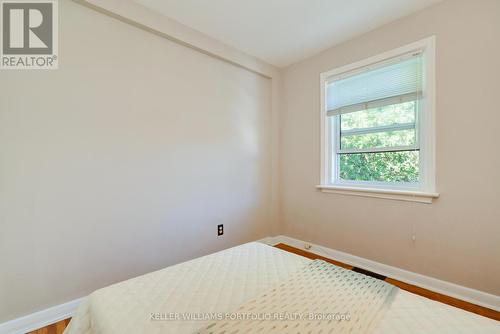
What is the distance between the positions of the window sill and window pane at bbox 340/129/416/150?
446 mm

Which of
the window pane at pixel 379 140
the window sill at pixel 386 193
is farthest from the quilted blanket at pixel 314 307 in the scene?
the window pane at pixel 379 140

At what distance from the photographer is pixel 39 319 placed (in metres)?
1.53

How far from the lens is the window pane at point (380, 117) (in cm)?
211

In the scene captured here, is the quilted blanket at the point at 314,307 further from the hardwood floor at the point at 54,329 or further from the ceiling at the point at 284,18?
the ceiling at the point at 284,18

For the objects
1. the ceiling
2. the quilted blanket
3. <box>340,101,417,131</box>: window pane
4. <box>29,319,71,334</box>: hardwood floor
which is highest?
the ceiling

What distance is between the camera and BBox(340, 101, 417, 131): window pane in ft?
6.91

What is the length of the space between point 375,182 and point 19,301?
298 centimetres

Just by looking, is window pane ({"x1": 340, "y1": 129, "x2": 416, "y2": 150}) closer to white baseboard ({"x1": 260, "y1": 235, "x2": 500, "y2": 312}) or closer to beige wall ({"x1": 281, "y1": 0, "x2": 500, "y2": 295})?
beige wall ({"x1": 281, "y1": 0, "x2": 500, "y2": 295})

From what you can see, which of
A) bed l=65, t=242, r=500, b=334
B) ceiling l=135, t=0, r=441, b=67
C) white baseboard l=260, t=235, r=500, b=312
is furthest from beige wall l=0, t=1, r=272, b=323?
white baseboard l=260, t=235, r=500, b=312

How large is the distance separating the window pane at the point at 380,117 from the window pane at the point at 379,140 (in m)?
0.10

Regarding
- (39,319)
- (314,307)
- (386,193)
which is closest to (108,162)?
(39,319)

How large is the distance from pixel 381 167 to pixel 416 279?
3.38 feet

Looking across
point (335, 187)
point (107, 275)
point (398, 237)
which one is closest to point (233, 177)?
point (335, 187)

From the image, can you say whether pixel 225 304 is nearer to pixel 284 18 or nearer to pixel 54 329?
pixel 54 329
